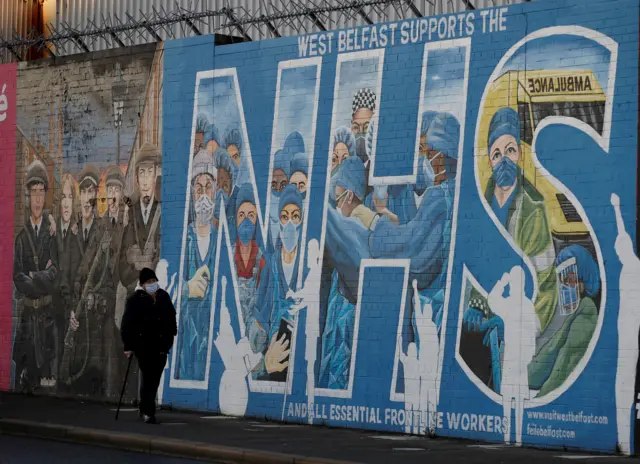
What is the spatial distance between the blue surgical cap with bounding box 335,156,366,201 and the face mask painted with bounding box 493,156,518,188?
2.10 metres

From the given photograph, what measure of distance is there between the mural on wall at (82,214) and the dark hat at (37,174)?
0.02m

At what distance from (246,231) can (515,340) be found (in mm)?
4767

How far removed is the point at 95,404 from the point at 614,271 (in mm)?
8982

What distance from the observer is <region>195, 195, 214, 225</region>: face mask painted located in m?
19.1

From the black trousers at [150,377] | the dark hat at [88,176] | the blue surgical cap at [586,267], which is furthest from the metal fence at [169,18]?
the black trousers at [150,377]

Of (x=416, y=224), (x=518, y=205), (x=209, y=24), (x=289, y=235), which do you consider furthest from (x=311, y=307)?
(x=209, y=24)

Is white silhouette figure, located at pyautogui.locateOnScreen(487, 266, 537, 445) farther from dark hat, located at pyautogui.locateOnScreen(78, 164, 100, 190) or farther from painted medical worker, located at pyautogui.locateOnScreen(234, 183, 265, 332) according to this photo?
dark hat, located at pyautogui.locateOnScreen(78, 164, 100, 190)

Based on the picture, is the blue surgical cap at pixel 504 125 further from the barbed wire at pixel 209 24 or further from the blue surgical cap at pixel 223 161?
the blue surgical cap at pixel 223 161

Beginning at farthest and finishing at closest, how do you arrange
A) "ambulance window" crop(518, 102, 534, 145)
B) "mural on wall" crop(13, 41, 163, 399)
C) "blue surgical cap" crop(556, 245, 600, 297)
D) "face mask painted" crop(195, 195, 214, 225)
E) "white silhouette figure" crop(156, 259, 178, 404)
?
"mural on wall" crop(13, 41, 163, 399)
"white silhouette figure" crop(156, 259, 178, 404)
"face mask painted" crop(195, 195, 214, 225)
"ambulance window" crop(518, 102, 534, 145)
"blue surgical cap" crop(556, 245, 600, 297)

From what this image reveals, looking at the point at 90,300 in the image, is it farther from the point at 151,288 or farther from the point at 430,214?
the point at 430,214

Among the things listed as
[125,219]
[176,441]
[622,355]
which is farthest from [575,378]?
[125,219]

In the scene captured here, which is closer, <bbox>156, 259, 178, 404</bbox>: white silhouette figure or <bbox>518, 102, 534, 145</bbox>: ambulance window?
<bbox>518, 102, 534, 145</bbox>: ambulance window

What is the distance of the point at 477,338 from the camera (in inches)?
615

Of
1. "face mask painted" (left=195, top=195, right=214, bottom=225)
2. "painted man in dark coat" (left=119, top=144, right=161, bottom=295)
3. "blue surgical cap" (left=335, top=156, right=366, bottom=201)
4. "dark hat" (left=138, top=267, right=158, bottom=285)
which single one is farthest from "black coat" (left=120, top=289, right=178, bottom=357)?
"blue surgical cap" (left=335, top=156, right=366, bottom=201)
